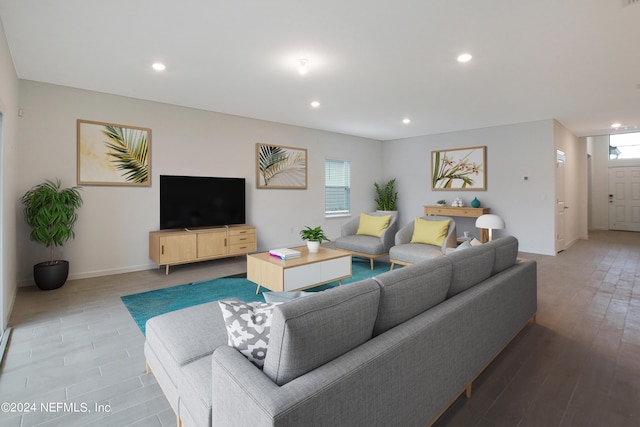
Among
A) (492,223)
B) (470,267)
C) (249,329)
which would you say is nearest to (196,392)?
(249,329)

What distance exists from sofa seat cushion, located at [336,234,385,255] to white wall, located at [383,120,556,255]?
3.04 metres

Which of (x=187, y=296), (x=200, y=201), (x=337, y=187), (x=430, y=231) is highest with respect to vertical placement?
(x=337, y=187)

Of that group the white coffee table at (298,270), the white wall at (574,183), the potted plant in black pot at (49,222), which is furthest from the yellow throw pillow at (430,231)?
the potted plant in black pot at (49,222)

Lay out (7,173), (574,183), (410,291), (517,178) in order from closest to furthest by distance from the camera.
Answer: (410,291), (7,173), (517,178), (574,183)

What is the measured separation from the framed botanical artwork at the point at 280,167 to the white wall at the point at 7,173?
3348 mm

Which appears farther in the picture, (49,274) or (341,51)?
(49,274)

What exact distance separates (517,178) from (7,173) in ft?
25.1

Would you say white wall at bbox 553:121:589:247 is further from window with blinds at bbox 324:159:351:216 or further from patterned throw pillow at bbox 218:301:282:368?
patterned throw pillow at bbox 218:301:282:368

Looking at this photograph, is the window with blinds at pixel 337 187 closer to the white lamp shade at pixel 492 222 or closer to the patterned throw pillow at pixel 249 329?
the white lamp shade at pixel 492 222

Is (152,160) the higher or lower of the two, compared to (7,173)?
higher

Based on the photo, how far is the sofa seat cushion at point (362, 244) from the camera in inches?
193

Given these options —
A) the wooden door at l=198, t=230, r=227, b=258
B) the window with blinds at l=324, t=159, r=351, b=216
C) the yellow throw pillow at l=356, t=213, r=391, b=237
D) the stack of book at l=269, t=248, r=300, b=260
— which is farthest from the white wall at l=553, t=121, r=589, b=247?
the wooden door at l=198, t=230, r=227, b=258

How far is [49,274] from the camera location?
3.75 m

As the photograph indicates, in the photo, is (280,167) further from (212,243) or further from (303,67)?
(303,67)
